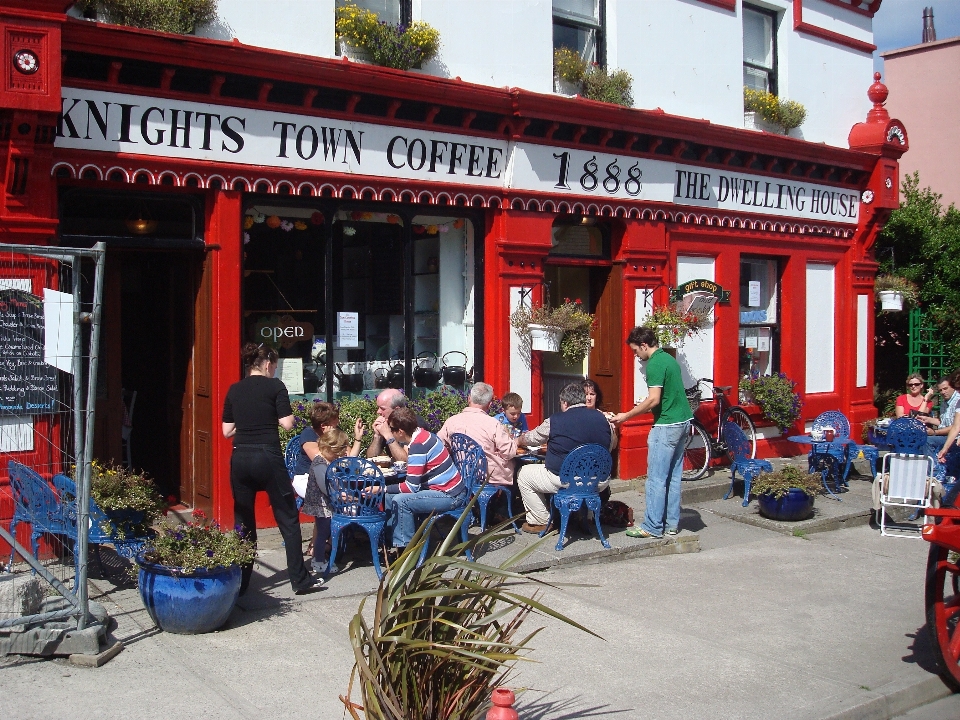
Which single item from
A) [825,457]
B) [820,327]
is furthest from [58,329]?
[820,327]

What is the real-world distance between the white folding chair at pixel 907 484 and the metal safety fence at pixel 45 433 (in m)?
7.65

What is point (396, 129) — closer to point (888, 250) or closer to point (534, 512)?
point (534, 512)

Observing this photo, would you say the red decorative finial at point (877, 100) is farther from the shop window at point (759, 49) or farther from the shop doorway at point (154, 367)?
the shop doorway at point (154, 367)

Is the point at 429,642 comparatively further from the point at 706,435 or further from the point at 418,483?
the point at 706,435

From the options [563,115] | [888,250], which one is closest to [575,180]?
[563,115]

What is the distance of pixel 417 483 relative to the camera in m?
7.48

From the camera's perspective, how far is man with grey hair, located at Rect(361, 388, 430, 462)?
7.93 metres

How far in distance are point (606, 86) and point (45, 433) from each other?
24.0ft

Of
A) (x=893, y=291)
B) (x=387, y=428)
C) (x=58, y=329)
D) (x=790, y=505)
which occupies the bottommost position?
(x=790, y=505)

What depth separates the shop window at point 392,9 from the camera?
9.65 metres

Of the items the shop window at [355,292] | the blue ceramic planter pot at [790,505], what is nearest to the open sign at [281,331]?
the shop window at [355,292]

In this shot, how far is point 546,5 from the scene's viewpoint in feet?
35.4

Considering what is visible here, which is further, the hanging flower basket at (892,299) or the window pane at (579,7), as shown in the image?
the hanging flower basket at (892,299)

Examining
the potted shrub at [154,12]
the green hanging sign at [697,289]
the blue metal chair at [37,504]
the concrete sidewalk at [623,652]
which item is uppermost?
the potted shrub at [154,12]
